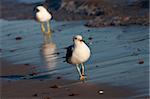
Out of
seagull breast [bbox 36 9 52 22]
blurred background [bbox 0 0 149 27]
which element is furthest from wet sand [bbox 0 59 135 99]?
seagull breast [bbox 36 9 52 22]

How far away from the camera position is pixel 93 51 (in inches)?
571

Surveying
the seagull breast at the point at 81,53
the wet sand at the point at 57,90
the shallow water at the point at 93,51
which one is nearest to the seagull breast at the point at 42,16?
the shallow water at the point at 93,51

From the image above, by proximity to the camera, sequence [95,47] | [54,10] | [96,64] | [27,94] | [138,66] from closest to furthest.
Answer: [27,94] → [138,66] → [96,64] → [95,47] → [54,10]

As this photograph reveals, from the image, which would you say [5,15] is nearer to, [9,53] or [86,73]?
[9,53]

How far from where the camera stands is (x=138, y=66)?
12.0 m

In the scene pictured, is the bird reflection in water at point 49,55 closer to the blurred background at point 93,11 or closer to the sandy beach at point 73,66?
the sandy beach at point 73,66

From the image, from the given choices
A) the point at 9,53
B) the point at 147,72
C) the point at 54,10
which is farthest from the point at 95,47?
the point at 54,10

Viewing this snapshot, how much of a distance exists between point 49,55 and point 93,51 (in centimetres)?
124

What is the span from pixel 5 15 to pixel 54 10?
2.01m

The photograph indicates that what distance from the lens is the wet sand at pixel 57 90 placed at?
10.4 m

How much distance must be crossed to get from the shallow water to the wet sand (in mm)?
267

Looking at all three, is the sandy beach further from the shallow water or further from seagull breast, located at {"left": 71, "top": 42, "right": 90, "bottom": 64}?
seagull breast, located at {"left": 71, "top": 42, "right": 90, "bottom": 64}

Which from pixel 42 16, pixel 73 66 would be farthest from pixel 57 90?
pixel 42 16

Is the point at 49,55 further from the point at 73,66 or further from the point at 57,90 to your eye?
the point at 57,90
